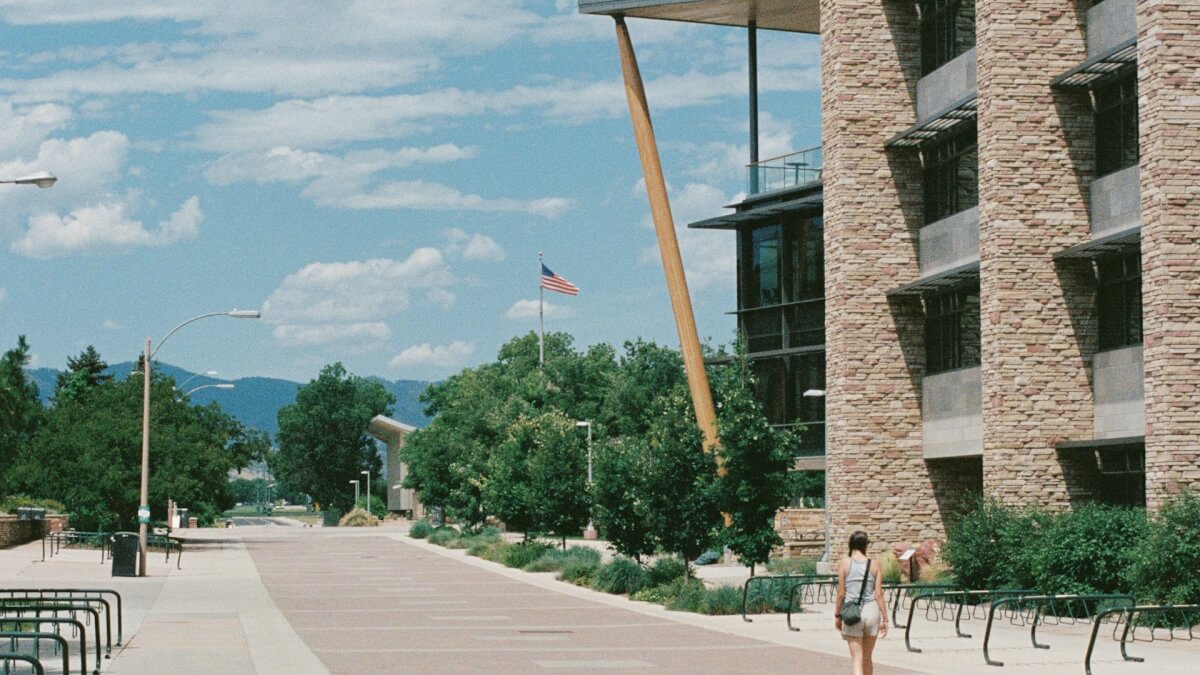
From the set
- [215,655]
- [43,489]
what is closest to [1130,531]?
[215,655]

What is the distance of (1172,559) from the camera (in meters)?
25.0

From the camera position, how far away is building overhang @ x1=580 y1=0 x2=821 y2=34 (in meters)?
53.6

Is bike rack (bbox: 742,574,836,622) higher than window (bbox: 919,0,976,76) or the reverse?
the reverse

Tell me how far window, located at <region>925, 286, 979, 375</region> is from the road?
36.2 feet

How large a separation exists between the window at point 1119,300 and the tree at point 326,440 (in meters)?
137

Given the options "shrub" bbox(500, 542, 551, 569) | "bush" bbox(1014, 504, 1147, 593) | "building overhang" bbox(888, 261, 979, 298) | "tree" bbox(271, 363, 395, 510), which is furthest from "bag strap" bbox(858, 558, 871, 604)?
"tree" bbox(271, 363, 395, 510)

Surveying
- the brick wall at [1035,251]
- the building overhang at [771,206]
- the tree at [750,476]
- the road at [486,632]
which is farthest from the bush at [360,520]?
the brick wall at [1035,251]

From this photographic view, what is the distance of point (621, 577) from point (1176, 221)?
50.4 feet

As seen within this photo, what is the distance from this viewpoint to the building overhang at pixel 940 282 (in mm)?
36750

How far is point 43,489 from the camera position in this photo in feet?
201

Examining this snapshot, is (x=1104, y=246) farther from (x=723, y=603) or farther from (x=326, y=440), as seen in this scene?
(x=326, y=440)

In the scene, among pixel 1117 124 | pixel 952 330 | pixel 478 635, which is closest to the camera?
pixel 478 635

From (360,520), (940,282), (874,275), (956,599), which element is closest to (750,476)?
(956,599)

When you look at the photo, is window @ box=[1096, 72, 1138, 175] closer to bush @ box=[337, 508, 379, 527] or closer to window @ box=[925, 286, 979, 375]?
window @ box=[925, 286, 979, 375]
